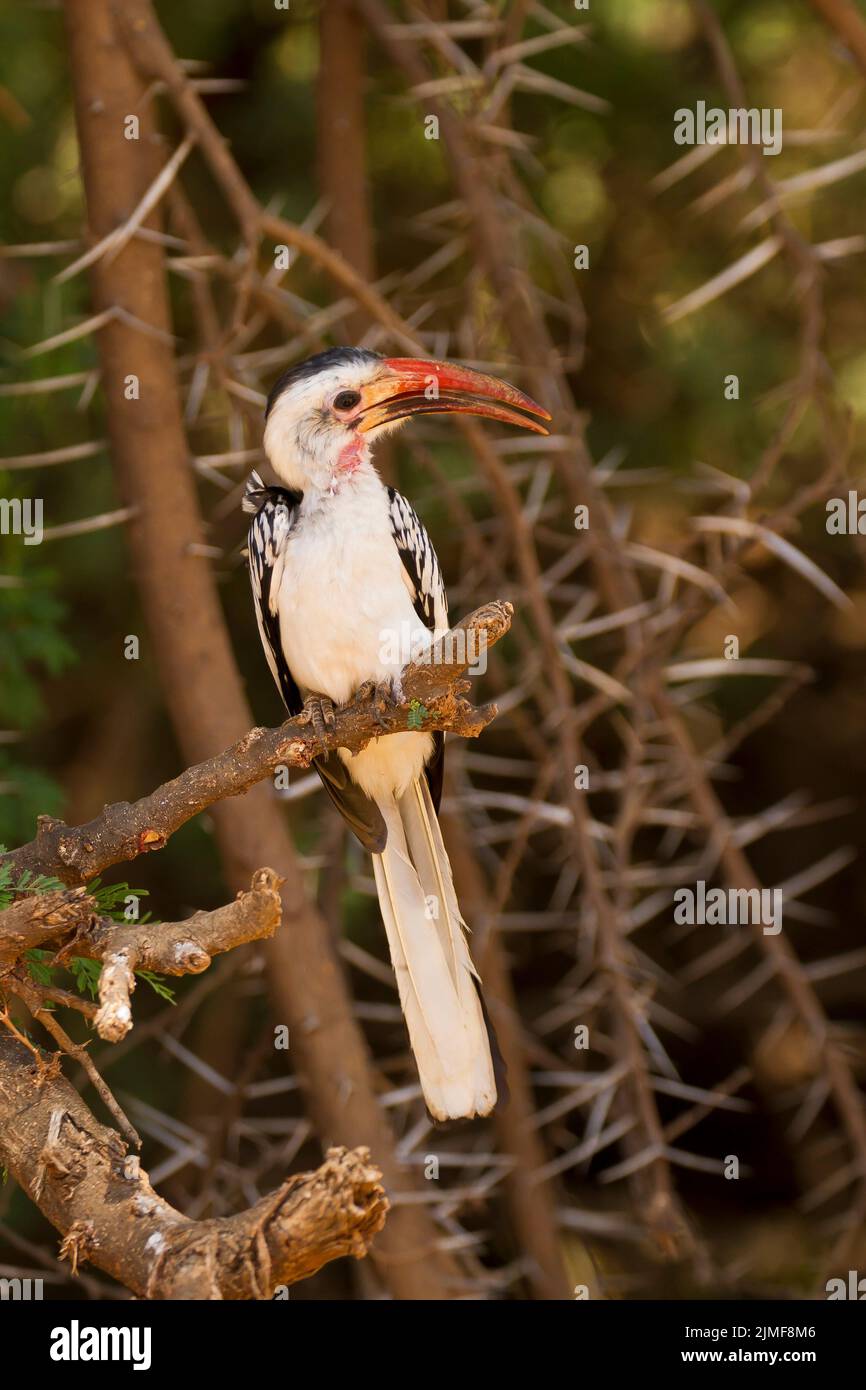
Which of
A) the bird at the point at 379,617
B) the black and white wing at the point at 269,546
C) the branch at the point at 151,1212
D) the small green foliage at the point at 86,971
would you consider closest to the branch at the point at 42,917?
the branch at the point at 151,1212

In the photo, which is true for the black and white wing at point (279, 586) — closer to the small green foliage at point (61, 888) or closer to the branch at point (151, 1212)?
the small green foliage at point (61, 888)

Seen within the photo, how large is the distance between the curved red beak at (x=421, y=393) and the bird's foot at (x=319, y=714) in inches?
23.6

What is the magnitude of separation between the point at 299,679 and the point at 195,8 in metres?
2.94

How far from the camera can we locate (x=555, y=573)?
4074 mm

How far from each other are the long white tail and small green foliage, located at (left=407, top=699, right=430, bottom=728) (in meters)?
0.81

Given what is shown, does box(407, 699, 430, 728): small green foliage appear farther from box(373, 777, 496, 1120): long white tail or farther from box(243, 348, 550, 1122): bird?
box(373, 777, 496, 1120): long white tail

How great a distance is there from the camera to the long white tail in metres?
2.97

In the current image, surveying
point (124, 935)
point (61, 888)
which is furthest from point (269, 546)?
point (124, 935)

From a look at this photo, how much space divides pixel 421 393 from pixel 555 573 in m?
0.92

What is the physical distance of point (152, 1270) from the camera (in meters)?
1.87

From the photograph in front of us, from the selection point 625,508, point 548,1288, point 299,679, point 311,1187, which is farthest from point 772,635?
point 311,1187

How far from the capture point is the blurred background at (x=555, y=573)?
384 cm

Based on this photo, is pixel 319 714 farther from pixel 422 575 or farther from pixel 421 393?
pixel 421 393

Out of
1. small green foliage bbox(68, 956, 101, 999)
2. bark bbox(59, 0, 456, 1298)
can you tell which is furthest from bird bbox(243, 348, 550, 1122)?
small green foliage bbox(68, 956, 101, 999)
